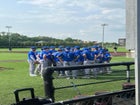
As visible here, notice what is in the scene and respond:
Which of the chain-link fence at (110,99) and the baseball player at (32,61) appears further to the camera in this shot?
the baseball player at (32,61)

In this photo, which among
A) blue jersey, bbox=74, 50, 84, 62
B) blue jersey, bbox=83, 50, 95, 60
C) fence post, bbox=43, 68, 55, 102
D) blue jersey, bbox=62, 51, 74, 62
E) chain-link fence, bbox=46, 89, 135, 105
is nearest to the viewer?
chain-link fence, bbox=46, 89, 135, 105

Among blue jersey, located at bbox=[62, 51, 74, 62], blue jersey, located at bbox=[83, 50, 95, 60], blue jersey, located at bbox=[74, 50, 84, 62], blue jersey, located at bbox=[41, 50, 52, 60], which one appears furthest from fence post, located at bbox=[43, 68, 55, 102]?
blue jersey, located at bbox=[83, 50, 95, 60]

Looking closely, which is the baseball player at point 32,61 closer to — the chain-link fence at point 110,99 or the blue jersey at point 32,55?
the blue jersey at point 32,55

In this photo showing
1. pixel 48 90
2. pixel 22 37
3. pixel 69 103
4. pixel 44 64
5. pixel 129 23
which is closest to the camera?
pixel 69 103

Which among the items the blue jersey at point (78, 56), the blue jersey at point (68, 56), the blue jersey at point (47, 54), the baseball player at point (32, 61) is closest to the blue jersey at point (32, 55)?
the baseball player at point (32, 61)

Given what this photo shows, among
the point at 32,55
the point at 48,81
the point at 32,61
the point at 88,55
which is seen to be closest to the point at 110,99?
the point at 48,81

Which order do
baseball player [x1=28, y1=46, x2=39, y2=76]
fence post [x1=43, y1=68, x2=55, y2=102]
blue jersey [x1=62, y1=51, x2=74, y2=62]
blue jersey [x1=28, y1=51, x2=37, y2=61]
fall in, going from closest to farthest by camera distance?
1. fence post [x1=43, y1=68, x2=55, y2=102]
2. blue jersey [x1=62, y1=51, x2=74, y2=62]
3. baseball player [x1=28, y1=46, x2=39, y2=76]
4. blue jersey [x1=28, y1=51, x2=37, y2=61]

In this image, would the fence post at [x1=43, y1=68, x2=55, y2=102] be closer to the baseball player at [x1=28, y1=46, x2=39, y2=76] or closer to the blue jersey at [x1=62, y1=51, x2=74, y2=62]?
the blue jersey at [x1=62, y1=51, x2=74, y2=62]

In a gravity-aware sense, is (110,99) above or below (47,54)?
below

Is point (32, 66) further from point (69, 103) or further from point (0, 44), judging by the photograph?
point (0, 44)

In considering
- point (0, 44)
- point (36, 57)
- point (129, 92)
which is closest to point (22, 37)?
point (0, 44)

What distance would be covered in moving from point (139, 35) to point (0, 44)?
99.8 meters

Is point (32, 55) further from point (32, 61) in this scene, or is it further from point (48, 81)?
point (48, 81)

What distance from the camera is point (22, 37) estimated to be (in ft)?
435
